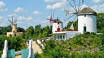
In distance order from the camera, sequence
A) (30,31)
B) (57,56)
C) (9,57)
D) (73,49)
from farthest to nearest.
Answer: (30,31)
(73,49)
(57,56)
(9,57)

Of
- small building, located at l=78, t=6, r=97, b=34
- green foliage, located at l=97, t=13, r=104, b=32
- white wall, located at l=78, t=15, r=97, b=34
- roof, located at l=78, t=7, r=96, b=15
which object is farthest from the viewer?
green foliage, located at l=97, t=13, r=104, b=32

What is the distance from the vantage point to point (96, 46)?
78.6 feet

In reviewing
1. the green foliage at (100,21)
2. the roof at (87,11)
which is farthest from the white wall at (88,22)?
the green foliage at (100,21)

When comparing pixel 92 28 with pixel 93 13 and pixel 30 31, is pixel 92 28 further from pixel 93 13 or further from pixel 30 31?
pixel 30 31

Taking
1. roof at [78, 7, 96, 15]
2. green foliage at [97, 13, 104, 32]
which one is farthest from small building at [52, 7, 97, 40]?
green foliage at [97, 13, 104, 32]

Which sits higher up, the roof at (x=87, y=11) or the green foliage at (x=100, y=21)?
the roof at (x=87, y=11)

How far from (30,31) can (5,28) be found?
3441 centimetres

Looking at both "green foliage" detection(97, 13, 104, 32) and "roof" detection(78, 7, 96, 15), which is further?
"green foliage" detection(97, 13, 104, 32)

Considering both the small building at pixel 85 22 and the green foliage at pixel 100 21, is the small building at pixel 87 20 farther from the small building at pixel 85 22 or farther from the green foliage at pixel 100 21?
the green foliage at pixel 100 21

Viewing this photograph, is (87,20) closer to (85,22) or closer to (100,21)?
(85,22)

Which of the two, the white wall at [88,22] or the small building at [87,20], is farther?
the white wall at [88,22]

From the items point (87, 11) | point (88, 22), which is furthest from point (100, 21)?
point (87, 11)

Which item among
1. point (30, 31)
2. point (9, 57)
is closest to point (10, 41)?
point (9, 57)

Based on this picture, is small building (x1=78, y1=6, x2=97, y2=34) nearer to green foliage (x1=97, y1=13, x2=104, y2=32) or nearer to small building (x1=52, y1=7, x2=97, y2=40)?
small building (x1=52, y1=7, x2=97, y2=40)
